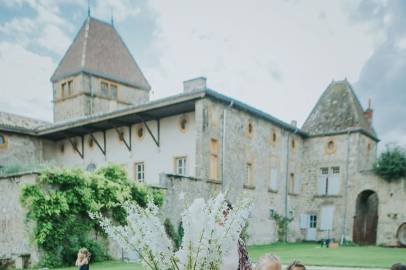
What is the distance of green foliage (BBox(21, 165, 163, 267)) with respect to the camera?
11.6 m

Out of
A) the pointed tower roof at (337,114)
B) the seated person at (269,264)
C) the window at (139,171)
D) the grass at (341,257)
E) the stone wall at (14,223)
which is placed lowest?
the grass at (341,257)

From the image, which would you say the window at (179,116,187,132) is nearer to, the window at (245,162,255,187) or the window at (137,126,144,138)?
the window at (137,126,144,138)

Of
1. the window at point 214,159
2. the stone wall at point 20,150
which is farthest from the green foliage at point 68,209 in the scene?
the stone wall at point 20,150

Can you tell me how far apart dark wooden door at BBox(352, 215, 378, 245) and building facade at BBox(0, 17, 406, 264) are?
6cm

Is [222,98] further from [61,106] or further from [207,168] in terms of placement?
[61,106]

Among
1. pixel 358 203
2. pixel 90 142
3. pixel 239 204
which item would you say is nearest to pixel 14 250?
pixel 90 142

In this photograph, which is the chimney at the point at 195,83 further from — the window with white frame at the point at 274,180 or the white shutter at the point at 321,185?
the white shutter at the point at 321,185

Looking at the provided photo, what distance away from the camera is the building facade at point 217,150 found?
16984mm

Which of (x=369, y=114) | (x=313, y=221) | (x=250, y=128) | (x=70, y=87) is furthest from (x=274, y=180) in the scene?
(x=70, y=87)

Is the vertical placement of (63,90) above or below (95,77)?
below

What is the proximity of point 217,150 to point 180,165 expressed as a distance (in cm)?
187

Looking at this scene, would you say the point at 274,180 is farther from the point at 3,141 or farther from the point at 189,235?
the point at 189,235

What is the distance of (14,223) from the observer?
12.4 metres

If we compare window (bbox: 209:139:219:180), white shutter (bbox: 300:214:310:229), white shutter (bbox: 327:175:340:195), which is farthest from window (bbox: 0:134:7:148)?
white shutter (bbox: 327:175:340:195)
